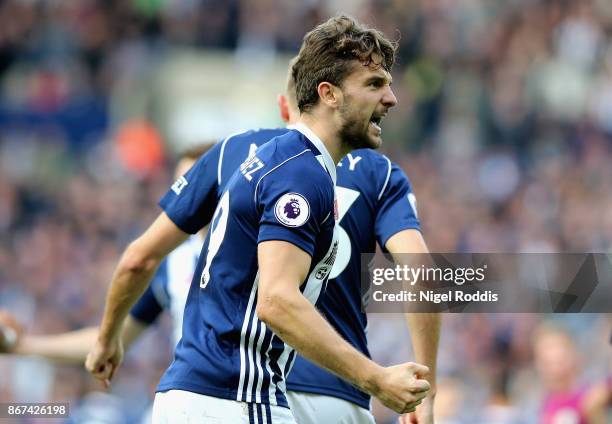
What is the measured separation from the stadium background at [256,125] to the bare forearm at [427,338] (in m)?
5.54

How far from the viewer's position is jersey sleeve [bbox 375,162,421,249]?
223 inches

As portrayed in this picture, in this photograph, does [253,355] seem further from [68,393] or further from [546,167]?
[546,167]

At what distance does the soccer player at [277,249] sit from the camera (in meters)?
4.25

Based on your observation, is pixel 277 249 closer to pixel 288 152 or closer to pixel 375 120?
pixel 288 152

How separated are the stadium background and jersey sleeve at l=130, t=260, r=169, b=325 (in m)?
4.47

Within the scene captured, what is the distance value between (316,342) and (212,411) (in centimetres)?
60

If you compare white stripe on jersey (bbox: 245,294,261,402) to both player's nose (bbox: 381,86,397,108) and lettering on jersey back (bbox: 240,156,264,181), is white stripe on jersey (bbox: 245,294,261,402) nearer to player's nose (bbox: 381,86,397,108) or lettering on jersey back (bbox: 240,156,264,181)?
lettering on jersey back (bbox: 240,156,264,181)

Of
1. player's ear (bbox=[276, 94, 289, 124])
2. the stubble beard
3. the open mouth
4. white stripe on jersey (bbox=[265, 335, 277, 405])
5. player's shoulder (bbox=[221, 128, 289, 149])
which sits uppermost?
player's ear (bbox=[276, 94, 289, 124])

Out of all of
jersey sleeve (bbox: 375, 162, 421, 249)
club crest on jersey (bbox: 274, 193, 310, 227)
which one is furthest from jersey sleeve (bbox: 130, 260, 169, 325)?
club crest on jersey (bbox: 274, 193, 310, 227)

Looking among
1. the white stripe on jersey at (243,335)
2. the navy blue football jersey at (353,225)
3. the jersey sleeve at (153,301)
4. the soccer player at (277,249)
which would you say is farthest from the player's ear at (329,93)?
the jersey sleeve at (153,301)

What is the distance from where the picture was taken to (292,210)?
4.28 m

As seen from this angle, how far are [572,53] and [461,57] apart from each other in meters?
1.66

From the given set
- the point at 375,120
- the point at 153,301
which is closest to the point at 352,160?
the point at 375,120

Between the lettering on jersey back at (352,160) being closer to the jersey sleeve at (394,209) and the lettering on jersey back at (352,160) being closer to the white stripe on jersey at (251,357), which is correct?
the jersey sleeve at (394,209)
